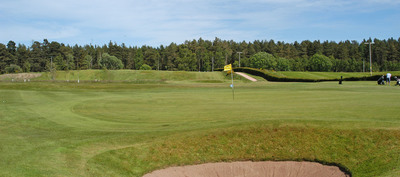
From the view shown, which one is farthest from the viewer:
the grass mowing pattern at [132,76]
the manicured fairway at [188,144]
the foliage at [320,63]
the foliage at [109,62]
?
the foliage at [320,63]

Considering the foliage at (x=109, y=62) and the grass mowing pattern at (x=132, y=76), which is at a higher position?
the foliage at (x=109, y=62)

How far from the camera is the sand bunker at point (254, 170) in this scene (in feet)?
39.3

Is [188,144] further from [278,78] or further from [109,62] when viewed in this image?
[109,62]

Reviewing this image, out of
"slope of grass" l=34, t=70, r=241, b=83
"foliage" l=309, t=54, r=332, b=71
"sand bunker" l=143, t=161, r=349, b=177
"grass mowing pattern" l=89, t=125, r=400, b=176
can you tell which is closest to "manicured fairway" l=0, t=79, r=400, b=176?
"grass mowing pattern" l=89, t=125, r=400, b=176

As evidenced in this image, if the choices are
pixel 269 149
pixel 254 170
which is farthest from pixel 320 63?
pixel 254 170

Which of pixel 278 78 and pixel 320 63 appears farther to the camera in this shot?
pixel 320 63

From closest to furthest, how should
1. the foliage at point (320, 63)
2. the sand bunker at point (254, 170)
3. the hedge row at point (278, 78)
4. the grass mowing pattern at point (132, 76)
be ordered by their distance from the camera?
1. the sand bunker at point (254, 170)
2. the hedge row at point (278, 78)
3. the grass mowing pattern at point (132, 76)
4. the foliage at point (320, 63)

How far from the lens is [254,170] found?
1253 cm

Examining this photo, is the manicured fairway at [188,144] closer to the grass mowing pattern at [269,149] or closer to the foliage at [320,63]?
the grass mowing pattern at [269,149]

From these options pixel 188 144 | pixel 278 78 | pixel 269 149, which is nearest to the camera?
pixel 269 149

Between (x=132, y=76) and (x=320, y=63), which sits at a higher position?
(x=320, y=63)

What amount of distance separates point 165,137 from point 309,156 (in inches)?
253

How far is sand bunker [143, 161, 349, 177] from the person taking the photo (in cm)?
1198

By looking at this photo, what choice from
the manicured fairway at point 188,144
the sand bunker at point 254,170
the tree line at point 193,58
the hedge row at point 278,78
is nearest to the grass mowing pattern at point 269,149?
the manicured fairway at point 188,144
